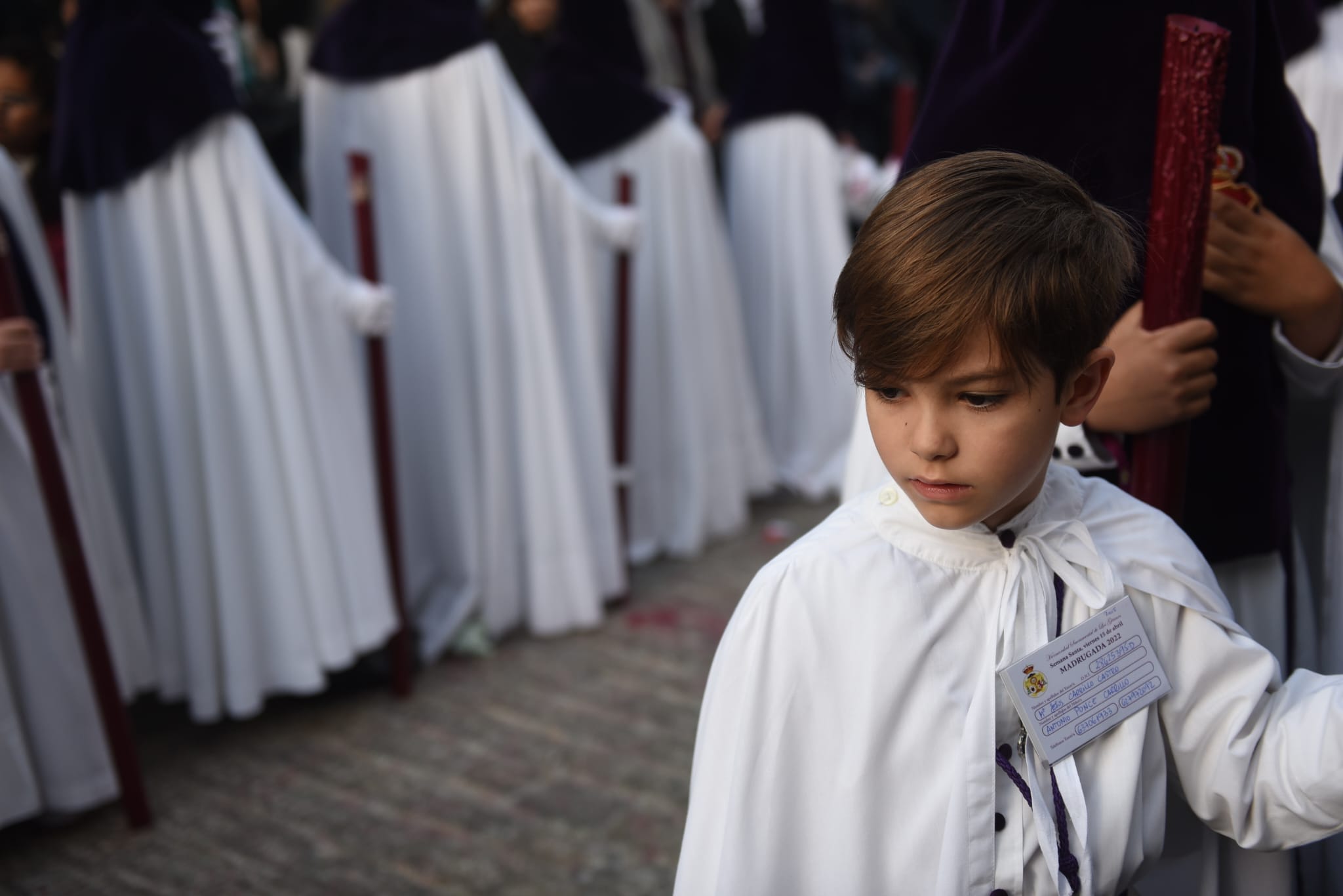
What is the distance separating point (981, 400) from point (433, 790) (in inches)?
94.4

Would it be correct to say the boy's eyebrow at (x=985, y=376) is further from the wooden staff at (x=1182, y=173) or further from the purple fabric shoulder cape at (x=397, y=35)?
the purple fabric shoulder cape at (x=397, y=35)

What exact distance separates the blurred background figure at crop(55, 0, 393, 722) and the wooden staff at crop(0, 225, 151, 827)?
0.43 m

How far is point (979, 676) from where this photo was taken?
1.21 meters

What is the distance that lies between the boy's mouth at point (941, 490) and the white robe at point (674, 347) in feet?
11.7

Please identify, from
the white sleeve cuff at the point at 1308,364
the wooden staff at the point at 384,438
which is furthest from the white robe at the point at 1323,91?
the wooden staff at the point at 384,438

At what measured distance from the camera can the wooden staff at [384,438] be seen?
340cm

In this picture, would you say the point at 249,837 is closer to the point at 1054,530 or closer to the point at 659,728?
the point at 659,728

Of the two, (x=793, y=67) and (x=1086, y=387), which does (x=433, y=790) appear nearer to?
(x=1086, y=387)

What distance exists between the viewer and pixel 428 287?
394 centimetres

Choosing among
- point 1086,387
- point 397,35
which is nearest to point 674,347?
point 397,35

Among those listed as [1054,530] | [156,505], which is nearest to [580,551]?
[156,505]

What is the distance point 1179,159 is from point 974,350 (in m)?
0.50

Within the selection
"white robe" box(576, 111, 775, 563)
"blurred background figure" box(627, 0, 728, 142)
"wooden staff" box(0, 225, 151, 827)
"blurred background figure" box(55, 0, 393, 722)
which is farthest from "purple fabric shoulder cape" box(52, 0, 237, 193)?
"blurred background figure" box(627, 0, 728, 142)

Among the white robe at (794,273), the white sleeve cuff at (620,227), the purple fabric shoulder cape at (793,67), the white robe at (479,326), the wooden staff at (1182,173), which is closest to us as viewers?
the wooden staff at (1182,173)
